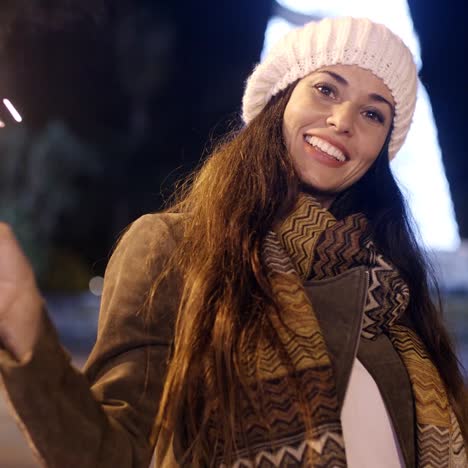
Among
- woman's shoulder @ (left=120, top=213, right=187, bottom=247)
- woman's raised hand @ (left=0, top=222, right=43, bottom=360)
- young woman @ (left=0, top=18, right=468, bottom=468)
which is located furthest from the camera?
woman's shoulder @ (left=120, top=213, right=187, bottom=247)

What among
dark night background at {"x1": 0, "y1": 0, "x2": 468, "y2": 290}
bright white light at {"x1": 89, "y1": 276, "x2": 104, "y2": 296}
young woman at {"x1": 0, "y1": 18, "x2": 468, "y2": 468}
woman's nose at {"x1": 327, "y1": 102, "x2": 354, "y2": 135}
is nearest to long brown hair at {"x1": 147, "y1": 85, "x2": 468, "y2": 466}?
young woman at {"x1": 0, "y1": 18, "x2": 468, "y2": 468}

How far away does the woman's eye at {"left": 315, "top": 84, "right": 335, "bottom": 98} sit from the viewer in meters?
1.46

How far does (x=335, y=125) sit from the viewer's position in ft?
4.64

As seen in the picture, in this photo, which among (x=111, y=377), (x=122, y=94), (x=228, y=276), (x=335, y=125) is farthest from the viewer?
(x=122, y=94)

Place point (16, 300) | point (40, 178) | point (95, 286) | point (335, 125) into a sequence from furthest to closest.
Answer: point (95, 286), point (40, 178), point (335, 125), point (16, 300)

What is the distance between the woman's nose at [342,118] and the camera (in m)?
1.41

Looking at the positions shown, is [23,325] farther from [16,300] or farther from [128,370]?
[128,370]

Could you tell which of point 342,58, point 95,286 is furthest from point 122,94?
point 342,58

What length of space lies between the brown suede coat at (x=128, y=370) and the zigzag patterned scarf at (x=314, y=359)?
1.4 inches

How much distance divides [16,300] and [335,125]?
74cm

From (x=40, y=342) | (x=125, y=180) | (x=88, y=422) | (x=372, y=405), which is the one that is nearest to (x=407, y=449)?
(x=372, y=405)

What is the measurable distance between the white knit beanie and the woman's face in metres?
0.02

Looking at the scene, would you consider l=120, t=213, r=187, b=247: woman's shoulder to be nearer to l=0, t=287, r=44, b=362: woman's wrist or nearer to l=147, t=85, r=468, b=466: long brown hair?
l=147, t=85, r=468, b=466: long brown hair

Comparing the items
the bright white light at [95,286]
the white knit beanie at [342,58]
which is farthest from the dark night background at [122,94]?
the white knit beanie at [342,58]
